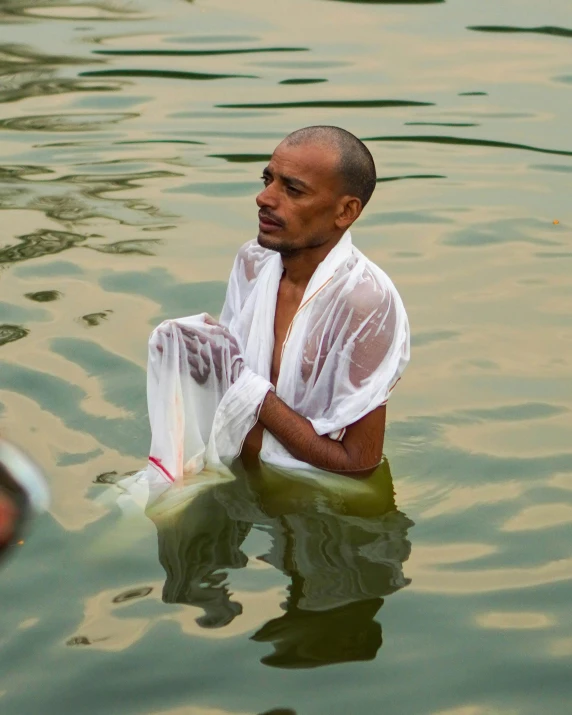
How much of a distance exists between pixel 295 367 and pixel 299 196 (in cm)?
60

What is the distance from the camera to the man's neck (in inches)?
197

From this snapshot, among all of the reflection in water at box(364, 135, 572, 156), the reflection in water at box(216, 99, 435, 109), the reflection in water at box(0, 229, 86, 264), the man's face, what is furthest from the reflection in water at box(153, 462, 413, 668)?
the reflection in water at box(216, 99, 435, 109)

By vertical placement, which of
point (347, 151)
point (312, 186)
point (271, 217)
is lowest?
point (271, 217)

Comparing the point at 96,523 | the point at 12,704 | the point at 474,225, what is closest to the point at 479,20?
the point at 474,225

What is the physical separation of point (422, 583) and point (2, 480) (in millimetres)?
2304

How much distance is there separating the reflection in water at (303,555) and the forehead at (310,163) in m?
1.09

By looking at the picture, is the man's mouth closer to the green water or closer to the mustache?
the mustache

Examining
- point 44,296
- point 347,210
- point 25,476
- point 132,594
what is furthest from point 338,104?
point 25,476

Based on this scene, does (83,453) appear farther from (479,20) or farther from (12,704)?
(479,20)

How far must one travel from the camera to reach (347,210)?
491cm

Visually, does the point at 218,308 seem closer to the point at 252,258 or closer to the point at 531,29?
the point at 252,258

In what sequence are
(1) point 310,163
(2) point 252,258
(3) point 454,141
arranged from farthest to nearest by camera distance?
(3) point 454,141 → (2) point 252,258 → (1) point 310,163

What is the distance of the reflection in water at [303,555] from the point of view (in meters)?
4.49

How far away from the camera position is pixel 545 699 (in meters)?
4.23
